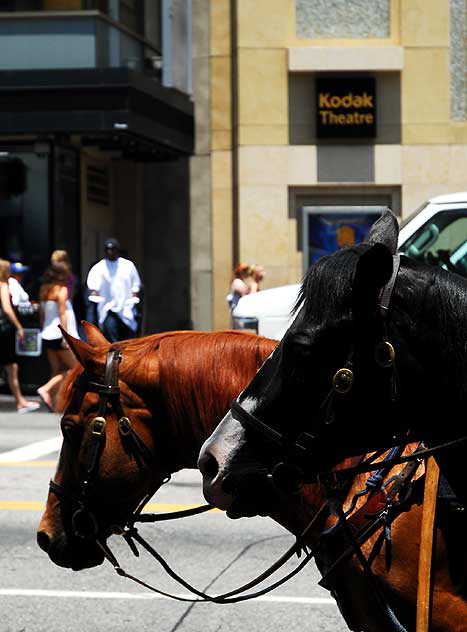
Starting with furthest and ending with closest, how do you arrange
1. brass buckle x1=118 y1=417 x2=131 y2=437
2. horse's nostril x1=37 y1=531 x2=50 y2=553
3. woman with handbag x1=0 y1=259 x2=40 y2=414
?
woman with handbag x1=0 y1=259 x2=40 y2=414
horse's nostril x1=37 y1=531 x2=50 y2=553
brass buckle x1=118 y1=417 x2=131 y2=437

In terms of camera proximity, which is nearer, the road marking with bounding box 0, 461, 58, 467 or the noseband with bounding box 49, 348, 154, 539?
the noseband with bounding box 49, 348, 154, 539

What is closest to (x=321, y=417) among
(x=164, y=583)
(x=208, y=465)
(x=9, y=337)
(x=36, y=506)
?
(x=208, y=465)

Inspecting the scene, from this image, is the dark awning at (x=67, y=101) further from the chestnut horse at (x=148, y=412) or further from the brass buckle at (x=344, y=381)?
the brass buckle at (x=344, y=381)

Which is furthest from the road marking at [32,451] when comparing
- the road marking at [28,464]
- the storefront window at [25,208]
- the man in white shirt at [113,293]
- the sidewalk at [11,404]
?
the storefront window at [25,208]

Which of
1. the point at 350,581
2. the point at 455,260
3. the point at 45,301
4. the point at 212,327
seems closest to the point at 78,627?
the point at 350,581

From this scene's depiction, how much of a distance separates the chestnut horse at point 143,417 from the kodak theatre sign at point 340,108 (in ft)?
62.5

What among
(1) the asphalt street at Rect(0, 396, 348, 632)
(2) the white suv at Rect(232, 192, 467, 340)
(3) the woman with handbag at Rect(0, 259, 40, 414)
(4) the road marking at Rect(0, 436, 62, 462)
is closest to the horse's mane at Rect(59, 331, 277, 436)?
(1) the asphalt street at Rect(0, 396, 348, 632)

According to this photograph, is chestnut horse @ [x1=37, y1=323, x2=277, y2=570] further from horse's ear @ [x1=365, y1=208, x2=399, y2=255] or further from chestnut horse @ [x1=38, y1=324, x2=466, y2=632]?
horse's ear @ [x1=365, y1=208, x2=399, y2=255]

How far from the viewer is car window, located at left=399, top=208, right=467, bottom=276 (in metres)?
9.77

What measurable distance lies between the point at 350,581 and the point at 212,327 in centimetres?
1996

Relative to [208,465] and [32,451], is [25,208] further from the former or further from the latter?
[208,465]

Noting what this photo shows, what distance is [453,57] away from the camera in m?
23.0

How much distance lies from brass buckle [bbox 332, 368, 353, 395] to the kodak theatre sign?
67.2 feet

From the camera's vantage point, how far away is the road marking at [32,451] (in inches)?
456
